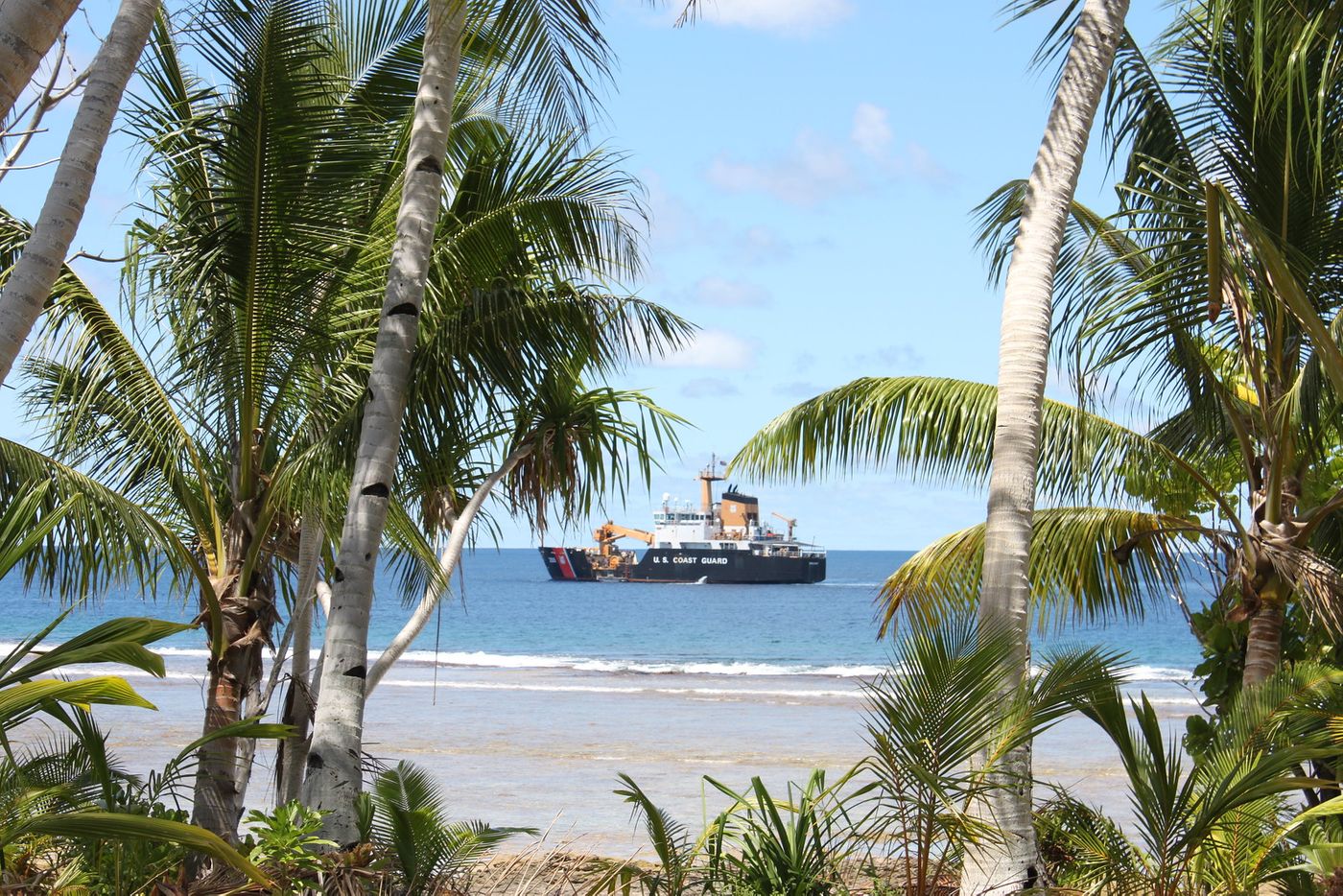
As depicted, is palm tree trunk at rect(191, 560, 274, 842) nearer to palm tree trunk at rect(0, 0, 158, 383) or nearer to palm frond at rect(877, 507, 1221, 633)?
palm tree trunk at rect(0, 0, 158, 383)

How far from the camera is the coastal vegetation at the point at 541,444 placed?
151 inches

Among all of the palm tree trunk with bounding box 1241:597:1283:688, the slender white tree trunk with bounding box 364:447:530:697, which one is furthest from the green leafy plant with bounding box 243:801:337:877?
the palm tree trunk with bounding box 1241:597:1283:688

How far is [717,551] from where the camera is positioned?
235 ft

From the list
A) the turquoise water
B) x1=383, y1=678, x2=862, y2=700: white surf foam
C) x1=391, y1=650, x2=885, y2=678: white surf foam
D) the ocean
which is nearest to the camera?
the ocean

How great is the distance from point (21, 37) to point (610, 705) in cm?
2015

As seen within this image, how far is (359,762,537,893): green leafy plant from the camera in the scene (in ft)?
13.1

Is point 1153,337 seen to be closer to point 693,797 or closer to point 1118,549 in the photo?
point 1118,549

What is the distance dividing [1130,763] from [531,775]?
10008 millimetres

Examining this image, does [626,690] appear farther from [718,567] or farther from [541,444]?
[718,567]

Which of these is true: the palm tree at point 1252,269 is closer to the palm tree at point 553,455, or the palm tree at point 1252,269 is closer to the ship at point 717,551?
the palm tree at point 553,455

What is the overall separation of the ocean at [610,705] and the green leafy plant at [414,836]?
0.90 m

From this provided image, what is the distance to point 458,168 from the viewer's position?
21.8 feet

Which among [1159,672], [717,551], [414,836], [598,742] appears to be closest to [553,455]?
[414,836]

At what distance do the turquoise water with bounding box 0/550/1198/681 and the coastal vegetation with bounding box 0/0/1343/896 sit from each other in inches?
626
